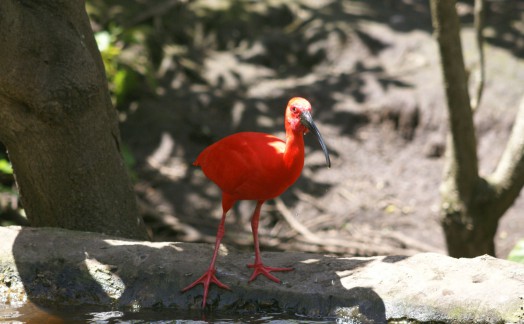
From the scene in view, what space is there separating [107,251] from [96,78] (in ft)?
4.05

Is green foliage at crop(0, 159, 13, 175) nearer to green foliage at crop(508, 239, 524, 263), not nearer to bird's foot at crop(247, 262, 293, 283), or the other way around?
bird's foot at crop(247, 262, 293, 283)

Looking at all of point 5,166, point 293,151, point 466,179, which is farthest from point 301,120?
point 5,166

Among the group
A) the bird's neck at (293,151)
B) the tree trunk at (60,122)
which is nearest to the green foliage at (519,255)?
the bird's neck at (293,151)

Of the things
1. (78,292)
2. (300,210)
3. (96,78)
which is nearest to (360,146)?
(300,210)

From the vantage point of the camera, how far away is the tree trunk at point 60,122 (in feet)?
16.5

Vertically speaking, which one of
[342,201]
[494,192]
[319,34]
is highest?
[319,34]

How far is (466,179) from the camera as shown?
20.5 ft

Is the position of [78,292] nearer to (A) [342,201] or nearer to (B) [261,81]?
(A) [342,201]

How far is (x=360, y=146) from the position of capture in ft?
31.5

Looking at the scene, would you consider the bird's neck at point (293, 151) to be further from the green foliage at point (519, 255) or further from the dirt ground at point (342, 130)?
the dirt ground at point (342, 130)

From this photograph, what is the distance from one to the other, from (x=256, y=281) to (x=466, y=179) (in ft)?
7.88

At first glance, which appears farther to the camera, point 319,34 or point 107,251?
point 319,34

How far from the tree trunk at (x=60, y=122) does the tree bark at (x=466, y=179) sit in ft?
8.34

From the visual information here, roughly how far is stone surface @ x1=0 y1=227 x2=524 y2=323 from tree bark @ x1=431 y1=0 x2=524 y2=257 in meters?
1.66
